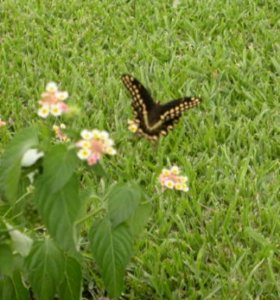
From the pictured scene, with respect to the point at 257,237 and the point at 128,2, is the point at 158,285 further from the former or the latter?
the point at 128,2

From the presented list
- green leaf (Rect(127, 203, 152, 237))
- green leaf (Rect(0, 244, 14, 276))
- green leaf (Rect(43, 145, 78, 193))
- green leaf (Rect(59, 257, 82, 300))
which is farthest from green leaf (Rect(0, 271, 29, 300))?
green leaf (Rect(43, 145, 78, 193))

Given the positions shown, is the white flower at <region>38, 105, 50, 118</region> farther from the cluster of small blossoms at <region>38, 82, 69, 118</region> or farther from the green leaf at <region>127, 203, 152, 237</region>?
the green leaf at <region>127, 203, 152, 237</region>

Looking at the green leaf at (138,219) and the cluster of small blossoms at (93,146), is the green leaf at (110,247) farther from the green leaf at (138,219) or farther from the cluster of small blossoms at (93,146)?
the cluster of small blossoms at (93,146)

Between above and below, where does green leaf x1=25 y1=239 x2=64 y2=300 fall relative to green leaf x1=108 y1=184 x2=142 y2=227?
below

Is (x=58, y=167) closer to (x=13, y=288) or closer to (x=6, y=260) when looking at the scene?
(x=6, y=260)

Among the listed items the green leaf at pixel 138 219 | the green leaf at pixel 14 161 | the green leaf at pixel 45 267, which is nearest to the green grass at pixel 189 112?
the green leaf at pixel 138 219

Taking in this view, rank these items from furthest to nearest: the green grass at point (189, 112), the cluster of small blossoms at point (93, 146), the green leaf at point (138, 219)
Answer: the green grass at point (189, 112), the green leaf at point (138, 219), the cluster of small blossoms at point (93, 146)
